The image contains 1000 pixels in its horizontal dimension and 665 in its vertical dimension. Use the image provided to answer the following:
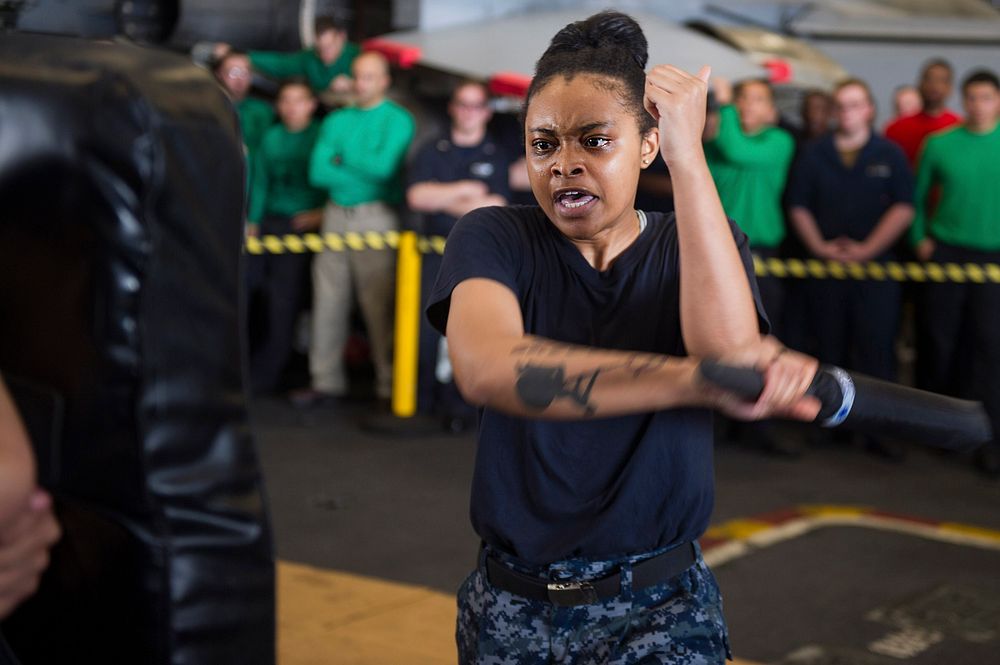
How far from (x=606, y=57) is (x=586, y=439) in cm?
59

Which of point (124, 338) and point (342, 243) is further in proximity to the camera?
point (342, 243)

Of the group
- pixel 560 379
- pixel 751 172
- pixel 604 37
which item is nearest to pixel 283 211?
pixel 751 172

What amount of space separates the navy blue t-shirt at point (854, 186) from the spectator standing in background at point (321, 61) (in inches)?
121

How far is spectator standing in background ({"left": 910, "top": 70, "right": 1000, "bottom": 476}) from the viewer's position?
6707 millimetres

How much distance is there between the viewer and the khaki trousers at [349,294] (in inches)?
301

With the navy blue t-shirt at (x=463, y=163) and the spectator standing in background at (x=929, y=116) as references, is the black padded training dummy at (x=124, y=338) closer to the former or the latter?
the navy blue t-shirt at (x=463, y=163)

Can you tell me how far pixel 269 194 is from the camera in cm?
812

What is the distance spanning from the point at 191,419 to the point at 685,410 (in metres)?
0.83

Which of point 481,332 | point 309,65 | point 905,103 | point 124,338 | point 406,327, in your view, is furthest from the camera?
point 905,103

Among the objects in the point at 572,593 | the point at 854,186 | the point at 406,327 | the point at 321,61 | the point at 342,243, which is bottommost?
the point at 406,327

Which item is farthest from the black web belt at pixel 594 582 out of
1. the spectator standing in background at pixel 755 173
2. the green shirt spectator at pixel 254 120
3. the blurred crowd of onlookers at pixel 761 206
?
the green shirt spectator at pixel 254 120

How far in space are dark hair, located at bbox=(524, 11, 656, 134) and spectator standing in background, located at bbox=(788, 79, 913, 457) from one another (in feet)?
17.0

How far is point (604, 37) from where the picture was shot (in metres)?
2.00

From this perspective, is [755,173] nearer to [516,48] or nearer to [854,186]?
[854,186]
